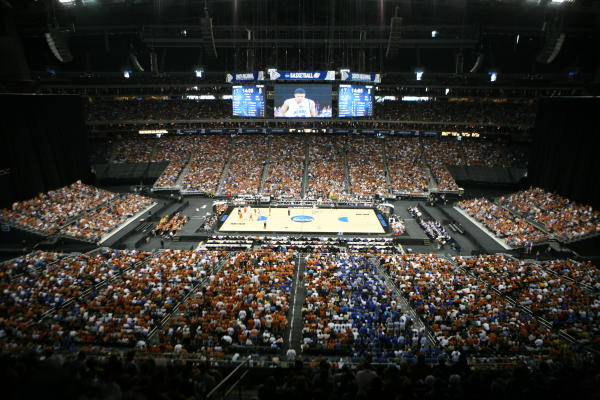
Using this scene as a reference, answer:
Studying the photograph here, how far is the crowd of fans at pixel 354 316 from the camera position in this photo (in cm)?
1266

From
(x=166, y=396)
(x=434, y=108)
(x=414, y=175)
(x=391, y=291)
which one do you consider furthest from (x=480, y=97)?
(x=166, y=396)

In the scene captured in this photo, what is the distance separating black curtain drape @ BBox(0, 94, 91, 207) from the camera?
1069 inches

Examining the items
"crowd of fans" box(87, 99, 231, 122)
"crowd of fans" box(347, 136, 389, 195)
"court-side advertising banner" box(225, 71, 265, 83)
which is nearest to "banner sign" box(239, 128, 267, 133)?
"crowd of fans" box(87, 99, 231, 122)

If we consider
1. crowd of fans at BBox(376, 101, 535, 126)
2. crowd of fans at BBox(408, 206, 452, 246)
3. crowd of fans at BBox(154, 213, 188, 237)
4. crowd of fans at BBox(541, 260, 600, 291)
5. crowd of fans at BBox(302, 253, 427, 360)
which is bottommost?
crowd of fans at BBox(408, 206, 452, 246)

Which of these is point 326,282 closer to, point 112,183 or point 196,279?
point 196,279

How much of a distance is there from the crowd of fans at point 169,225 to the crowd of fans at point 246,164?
27.9 ft

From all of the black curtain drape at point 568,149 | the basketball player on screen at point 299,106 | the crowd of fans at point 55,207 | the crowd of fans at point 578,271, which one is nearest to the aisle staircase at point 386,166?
the basketball player on screen at point 299,106

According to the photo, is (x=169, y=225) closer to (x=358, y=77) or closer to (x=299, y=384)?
(x=299, y=384)

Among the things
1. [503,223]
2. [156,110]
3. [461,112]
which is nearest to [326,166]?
[461,112]

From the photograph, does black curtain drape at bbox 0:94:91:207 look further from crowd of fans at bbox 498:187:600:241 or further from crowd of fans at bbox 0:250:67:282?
crowd of fans at bbox 498:187:600:241

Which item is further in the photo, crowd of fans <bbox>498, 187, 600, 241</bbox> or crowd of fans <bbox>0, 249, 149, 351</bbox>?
crowd of fans <bbox>498, 187, 600, 241</bbox>

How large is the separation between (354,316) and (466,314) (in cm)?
463

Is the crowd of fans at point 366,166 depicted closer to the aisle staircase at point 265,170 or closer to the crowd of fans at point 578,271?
the aisle staircase at point 265,170

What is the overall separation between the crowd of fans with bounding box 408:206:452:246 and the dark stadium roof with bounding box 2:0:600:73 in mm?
22750
